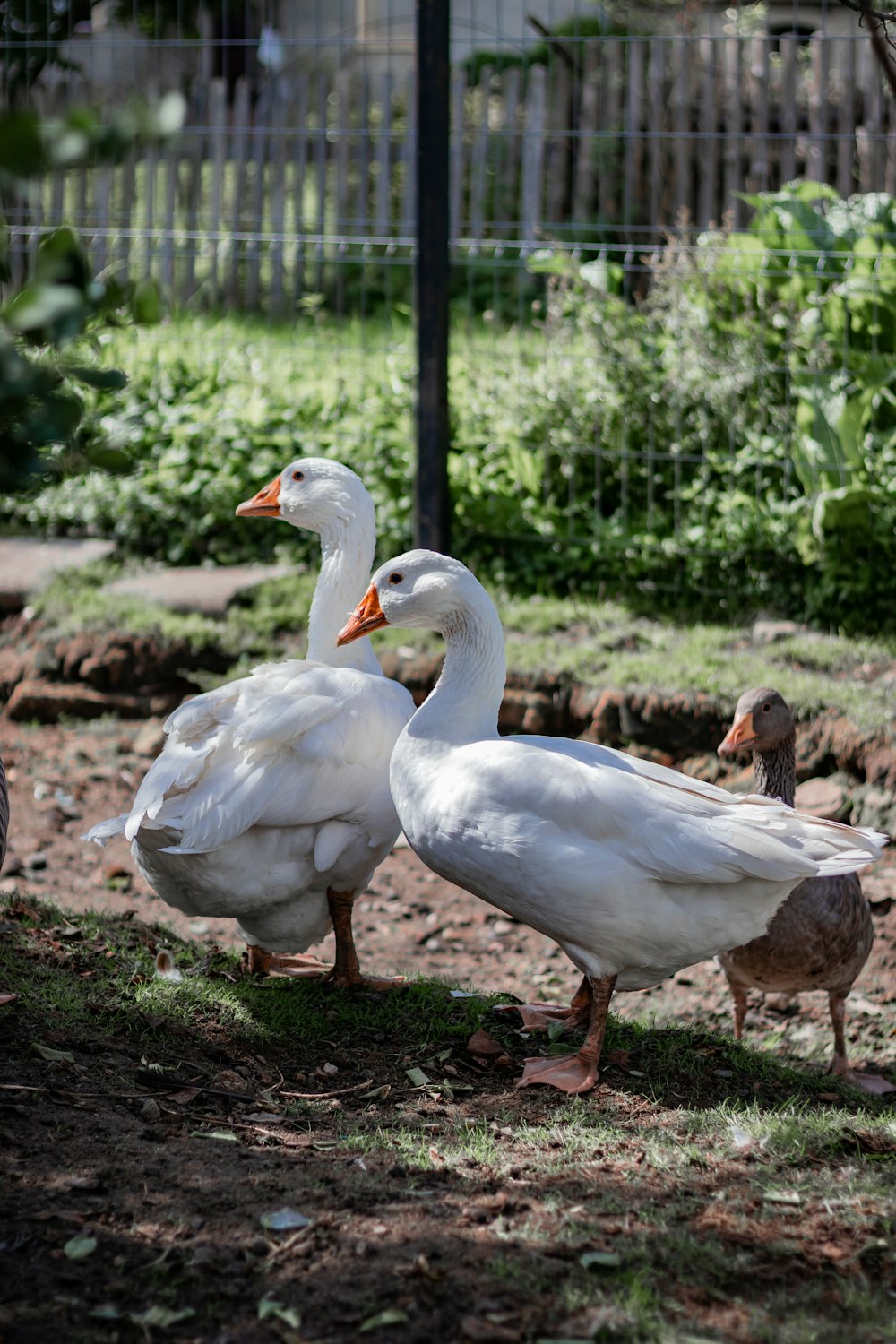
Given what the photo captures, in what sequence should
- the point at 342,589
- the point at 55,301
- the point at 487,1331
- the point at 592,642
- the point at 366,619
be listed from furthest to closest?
1. the point at 592,642
2. the point at 342,589
3. the point at 366,619
4. the point at 487,1331
5. the point at 55,301

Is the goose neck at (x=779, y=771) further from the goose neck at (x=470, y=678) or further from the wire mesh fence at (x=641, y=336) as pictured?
the wire mesh fence at (x=641, y=336)

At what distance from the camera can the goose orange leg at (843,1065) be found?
4.07 m

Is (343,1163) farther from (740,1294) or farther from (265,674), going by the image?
(265,674)

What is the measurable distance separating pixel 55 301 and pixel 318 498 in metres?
3.14

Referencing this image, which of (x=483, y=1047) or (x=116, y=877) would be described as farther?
(x=116, y=877)

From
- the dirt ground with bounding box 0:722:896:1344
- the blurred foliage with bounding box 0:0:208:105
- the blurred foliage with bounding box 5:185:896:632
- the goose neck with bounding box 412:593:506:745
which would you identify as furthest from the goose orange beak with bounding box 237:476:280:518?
the blurred foliage with bounding box 0:0:208:105

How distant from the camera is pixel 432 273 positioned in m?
6.66

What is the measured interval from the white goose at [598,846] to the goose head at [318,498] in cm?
91

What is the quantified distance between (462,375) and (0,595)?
288cm

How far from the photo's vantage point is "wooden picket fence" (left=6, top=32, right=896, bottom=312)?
830cm

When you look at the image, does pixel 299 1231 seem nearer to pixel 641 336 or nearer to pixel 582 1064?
pixel 582 1064

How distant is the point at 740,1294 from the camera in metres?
2.37

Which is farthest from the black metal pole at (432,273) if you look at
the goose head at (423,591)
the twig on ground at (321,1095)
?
the twig on ground at (321,1095)

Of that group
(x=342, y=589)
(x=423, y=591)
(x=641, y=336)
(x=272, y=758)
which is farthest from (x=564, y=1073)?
(x=641, y=336)
